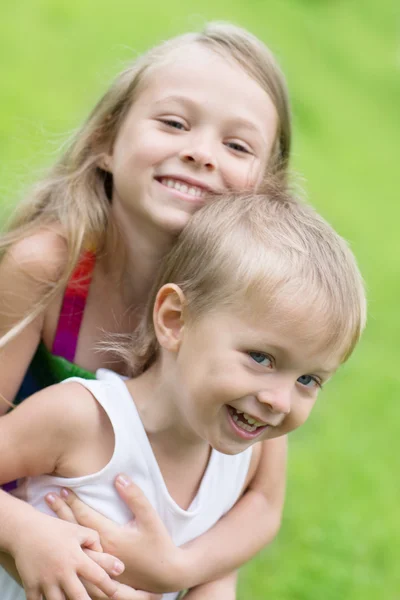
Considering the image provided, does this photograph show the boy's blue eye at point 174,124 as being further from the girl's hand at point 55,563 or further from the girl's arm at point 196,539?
the girl's hand at point 55,563

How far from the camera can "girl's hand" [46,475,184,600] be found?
2.40 meters

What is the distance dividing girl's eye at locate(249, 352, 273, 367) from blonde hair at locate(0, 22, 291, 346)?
2.10ft

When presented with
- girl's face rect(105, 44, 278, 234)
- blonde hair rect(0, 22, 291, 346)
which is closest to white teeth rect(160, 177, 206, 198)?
girl's face rect(105, 44, 278, 234)

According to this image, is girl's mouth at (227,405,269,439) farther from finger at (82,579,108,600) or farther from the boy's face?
finger at (82,579,108,600)

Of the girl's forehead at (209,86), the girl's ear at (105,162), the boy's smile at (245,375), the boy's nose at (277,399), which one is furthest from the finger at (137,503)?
the girl's forehead at (209,86)

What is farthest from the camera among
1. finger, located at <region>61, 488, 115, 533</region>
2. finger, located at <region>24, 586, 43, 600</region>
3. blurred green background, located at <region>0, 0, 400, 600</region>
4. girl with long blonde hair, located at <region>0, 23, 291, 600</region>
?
blurred green background, located at <region>0, 0, 400, 600</region>

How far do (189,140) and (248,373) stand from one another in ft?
2.26

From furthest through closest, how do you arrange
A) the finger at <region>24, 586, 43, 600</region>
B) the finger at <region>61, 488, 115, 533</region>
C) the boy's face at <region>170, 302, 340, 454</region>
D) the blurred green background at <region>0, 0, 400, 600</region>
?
the blurred green background at <region>0, 0, 400, 600</region>
the finger at <region>61, 488, 115, 533</region>
the finger at <region>24, 586, 43, 600</region>
the boy's face at <region>170, 302, 340, 454</region>

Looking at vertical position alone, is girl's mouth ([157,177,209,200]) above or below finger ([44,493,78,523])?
above

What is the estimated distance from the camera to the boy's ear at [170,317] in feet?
7.64

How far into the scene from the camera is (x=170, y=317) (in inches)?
93.0

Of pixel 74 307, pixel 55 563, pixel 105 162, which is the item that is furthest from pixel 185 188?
pixel 55 563

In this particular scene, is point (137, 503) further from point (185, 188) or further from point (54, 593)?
point (185, 188)

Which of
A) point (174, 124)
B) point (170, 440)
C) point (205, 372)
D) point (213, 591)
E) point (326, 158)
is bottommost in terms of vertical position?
point (326, 158)
